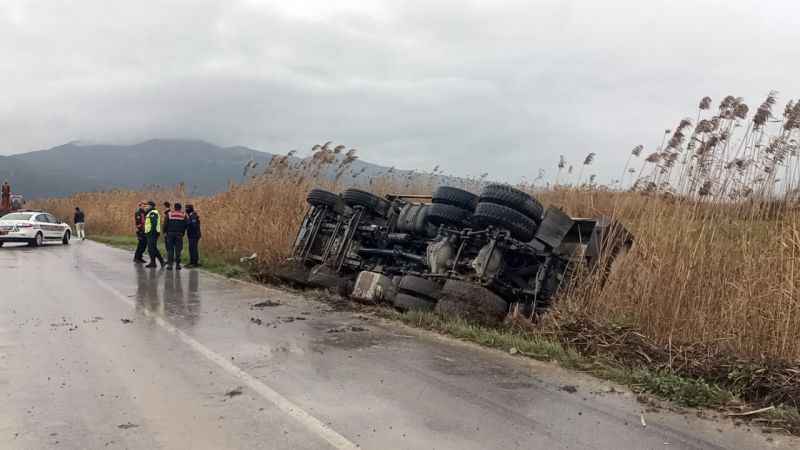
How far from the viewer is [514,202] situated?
909cm

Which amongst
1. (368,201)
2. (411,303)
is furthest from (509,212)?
(368,201)

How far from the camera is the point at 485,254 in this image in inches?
350

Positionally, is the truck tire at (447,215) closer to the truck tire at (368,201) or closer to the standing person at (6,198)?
the truck tire at (368,201)

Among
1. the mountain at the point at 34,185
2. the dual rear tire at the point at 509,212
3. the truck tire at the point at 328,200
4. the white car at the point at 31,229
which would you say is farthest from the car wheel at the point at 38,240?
the mountain at the point at 34,185

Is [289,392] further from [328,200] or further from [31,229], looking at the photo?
[31,229]

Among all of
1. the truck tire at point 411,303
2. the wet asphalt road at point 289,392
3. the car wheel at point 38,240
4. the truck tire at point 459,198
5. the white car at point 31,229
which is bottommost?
the car wheel at point 38,240

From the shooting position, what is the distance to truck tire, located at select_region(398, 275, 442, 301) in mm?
9250

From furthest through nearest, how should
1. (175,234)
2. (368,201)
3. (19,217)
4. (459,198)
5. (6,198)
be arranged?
(6,198)
(19,217)
(175,234)
(368,201)
(459,198)

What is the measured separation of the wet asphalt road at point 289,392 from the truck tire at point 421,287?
741mm

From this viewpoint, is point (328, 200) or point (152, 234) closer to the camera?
point (328, 200)

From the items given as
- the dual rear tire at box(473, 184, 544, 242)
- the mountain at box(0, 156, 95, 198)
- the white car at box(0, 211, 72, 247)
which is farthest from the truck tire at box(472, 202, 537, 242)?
the mountain at box(0, 156, 95, 198)

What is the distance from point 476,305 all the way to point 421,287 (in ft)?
3.34

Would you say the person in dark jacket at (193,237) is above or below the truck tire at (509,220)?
below

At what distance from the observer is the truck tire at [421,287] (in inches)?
364
